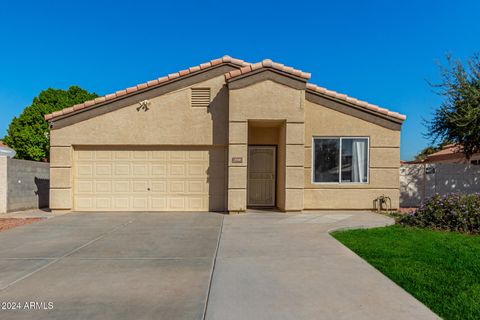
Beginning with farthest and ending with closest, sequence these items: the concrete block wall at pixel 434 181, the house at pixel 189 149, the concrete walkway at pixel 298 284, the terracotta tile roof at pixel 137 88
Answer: the concrete block wall at pixel 434 181 → the house at pixel 189 149 → the terracotta tile roof at pixel 137 88 → the concrete walkway at pixel 298 284

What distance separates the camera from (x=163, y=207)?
10.7 metres

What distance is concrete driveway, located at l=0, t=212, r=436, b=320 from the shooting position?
3.29 meters

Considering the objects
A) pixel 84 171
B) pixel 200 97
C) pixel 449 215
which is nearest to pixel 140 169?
pixel 84 171

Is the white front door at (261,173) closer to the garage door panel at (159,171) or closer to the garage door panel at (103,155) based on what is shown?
the garage door panel at (159,171)

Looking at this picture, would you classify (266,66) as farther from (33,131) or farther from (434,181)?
(33,131)

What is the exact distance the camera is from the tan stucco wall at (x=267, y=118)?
32.7 feet

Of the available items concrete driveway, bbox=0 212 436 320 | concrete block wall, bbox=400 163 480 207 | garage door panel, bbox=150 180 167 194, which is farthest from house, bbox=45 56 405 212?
concrete driveway, bbox=0 212 436 320

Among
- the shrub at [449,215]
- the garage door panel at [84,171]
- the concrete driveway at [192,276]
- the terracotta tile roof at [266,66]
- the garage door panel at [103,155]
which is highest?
the terracotta tile roof at [266,66]

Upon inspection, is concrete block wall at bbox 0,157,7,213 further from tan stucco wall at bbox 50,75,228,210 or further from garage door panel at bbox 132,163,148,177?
garage door panel at bbox 132,163,148,177

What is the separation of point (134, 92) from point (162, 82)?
1.05m

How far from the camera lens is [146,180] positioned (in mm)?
10672

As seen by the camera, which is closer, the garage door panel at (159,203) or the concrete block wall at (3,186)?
the concrete block wall at (3,186)

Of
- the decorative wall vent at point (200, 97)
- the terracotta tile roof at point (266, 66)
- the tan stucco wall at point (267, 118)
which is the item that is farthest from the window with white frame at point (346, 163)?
the decorative wall vent at point (200, 97)

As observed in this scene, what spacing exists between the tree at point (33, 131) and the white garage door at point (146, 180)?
58.8 ft
